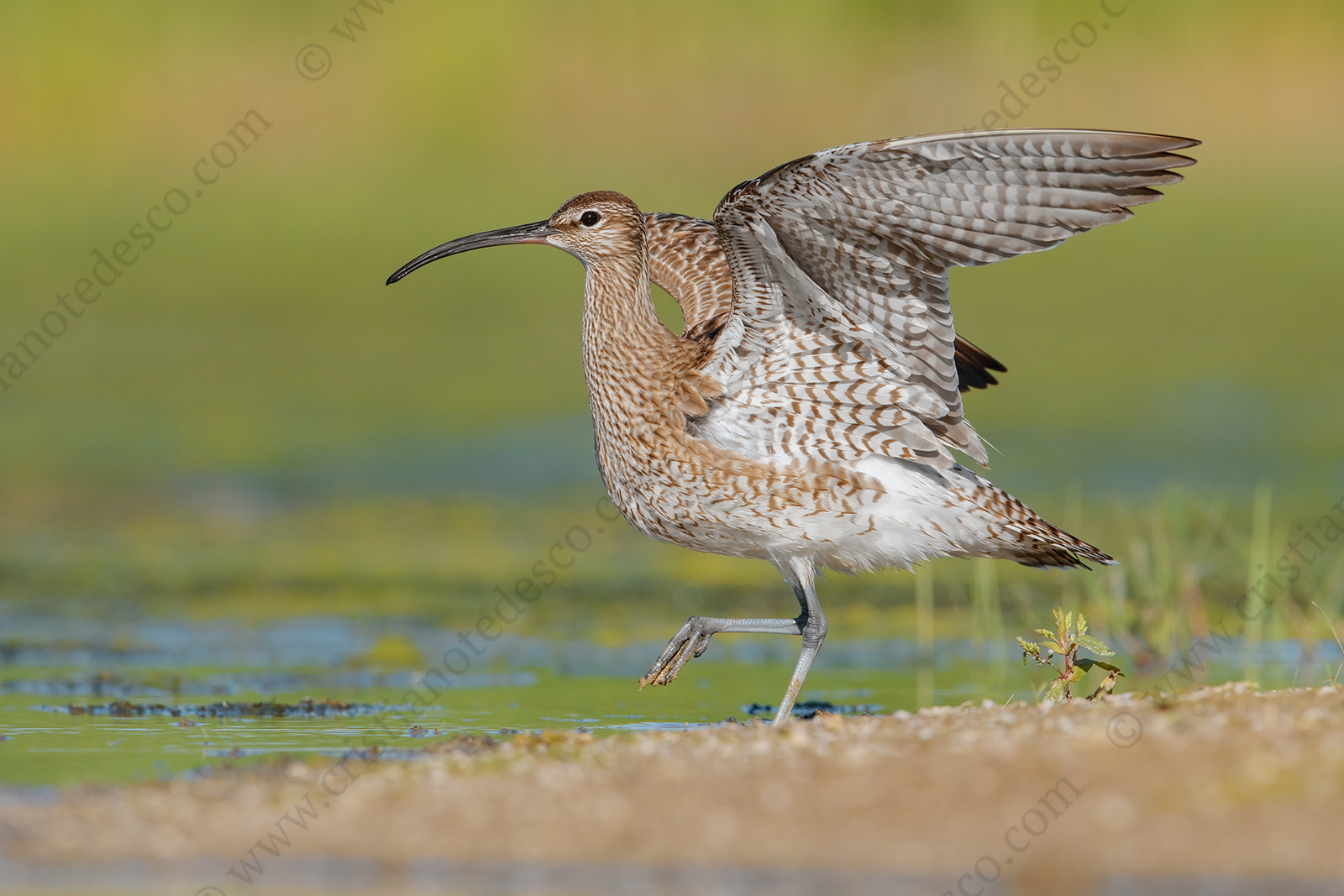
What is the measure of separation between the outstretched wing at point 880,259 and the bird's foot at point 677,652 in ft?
2.37

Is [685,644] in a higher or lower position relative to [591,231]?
lower

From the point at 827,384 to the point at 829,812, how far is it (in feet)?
8.68

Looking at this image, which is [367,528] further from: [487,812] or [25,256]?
[25,256]

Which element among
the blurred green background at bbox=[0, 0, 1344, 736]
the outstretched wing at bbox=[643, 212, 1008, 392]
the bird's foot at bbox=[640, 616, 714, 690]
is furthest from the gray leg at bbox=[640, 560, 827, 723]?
the blurred green background at bbox=[0, 0, 1344, 736]

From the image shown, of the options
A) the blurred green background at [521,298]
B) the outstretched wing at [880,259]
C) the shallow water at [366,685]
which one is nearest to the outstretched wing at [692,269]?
the outstretched wing at [880,259]

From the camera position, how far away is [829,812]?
5.24 metres

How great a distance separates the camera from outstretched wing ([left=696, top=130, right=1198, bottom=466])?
670 cm

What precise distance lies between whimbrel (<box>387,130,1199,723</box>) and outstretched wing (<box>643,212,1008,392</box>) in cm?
43

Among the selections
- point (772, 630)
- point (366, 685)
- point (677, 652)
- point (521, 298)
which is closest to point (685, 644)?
point (677, 652)

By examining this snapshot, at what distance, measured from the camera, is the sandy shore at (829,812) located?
16.1 feet

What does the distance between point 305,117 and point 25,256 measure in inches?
160

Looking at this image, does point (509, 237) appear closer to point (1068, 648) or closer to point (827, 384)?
point (827, 384)

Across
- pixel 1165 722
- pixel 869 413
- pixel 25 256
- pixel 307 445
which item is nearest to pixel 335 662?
pixel 869 413

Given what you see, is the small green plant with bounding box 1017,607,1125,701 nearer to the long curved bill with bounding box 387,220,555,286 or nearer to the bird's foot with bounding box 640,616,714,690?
the bird's foot with bounding box 640,616,714,690
